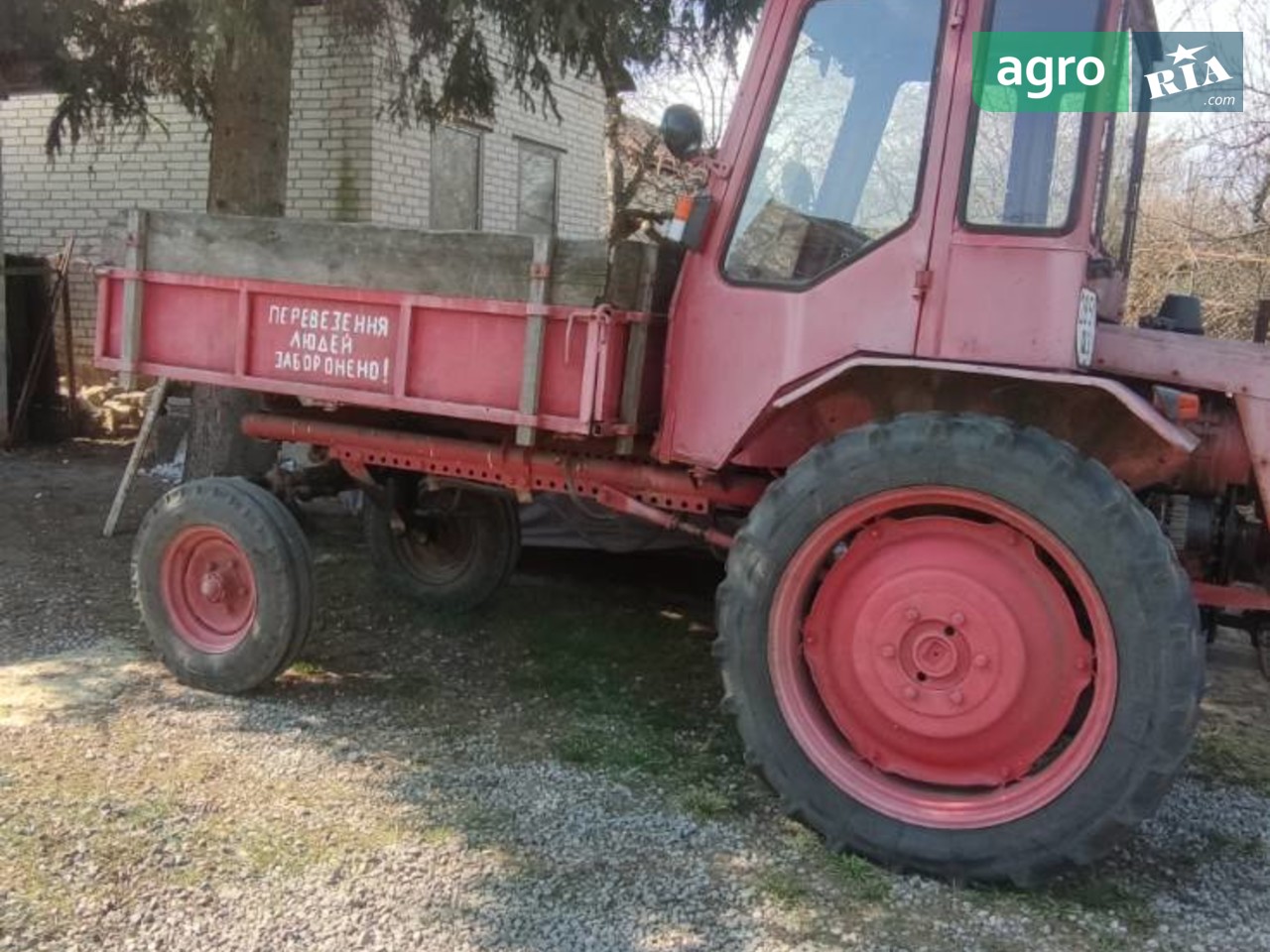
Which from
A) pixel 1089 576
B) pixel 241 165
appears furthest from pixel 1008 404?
pixel 241 165

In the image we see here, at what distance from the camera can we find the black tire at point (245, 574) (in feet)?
14.9

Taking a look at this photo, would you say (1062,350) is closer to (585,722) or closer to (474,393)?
(474,393)

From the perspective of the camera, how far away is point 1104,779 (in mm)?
3150

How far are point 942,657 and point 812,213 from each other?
1444 millimetres

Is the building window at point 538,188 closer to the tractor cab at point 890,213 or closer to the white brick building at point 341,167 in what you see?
the white brick building at point 341,167

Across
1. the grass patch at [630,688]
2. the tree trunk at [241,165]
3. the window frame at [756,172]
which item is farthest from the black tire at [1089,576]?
the tree trunk at [241,165]

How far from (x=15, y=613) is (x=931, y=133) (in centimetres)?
472

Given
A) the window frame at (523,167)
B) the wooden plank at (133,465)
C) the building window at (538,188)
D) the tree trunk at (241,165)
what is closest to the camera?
the tree trunk at (241,165)

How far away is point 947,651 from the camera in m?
3.46

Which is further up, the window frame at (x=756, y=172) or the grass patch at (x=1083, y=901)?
the window frame at (x=756, y=172)

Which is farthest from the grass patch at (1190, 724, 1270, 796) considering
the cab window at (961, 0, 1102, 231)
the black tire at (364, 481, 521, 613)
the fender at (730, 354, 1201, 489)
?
the black tire at (364, 481, 521, 613)

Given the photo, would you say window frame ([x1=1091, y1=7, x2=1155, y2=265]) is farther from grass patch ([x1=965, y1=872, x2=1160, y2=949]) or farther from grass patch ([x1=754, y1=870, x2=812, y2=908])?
grass patch ([x1=754, y1=870, x2=812, y2=908])

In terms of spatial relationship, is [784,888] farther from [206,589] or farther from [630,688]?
[206,589]

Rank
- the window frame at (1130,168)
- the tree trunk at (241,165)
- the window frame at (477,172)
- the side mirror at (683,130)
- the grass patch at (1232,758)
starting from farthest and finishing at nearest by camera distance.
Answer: the window frame at (477,172) < the tree trunk at (241,165) < the grass patch at (1232,758) < the side mirror at (683,130) < the window frame at (1130,168)
